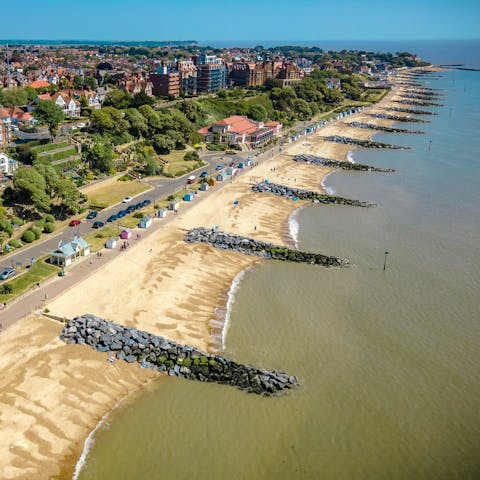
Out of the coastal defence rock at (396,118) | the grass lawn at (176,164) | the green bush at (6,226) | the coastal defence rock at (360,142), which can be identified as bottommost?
the green bush at (6,226)

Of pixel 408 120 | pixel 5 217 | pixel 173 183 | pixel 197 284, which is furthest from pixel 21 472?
pixel 408 120

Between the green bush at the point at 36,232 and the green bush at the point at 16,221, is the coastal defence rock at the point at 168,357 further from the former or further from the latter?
the green bush at the point at 16,221

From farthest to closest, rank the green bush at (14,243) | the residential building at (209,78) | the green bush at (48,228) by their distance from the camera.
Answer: the residential building at (209,78), the green bush at (48,228), the green bush at (14,243)

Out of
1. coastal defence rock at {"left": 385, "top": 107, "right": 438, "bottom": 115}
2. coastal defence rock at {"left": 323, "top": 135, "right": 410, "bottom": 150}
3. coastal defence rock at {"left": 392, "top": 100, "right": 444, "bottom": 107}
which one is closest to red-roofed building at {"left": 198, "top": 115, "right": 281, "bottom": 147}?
coastal defence rock at {"left": 323, "top": 135, "right": 410, "bottom": 150}

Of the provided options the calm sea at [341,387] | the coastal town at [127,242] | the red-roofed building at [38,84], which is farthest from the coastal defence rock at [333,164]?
the red-roofed building at [38,84]

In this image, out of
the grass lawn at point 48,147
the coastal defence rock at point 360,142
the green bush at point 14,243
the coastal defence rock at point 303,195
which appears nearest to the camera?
the green bush at point 14,243

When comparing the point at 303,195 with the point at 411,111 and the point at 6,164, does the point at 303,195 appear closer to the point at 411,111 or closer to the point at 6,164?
the point at 6,164

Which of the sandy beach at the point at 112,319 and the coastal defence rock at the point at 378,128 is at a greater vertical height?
the coastal defence rock at the point at 378,128

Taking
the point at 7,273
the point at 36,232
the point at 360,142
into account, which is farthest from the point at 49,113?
the point at 360,142
